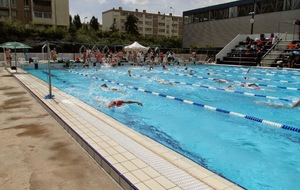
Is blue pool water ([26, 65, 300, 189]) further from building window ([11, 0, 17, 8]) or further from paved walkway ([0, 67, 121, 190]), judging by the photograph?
building window ([11, 0, 17, 8])

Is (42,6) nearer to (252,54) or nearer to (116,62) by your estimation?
(116,62)

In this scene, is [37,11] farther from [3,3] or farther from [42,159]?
[42,159]

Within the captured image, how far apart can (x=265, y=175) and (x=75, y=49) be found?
98.6ft

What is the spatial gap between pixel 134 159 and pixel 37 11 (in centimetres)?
4915

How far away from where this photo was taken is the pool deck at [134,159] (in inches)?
110

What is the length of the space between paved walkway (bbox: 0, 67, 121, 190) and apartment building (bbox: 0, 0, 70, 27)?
42912mm

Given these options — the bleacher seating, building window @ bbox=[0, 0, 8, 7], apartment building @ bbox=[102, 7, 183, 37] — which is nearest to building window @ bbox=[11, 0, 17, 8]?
building window @ bbox=[0, 0, 8, 7]

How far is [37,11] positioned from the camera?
150ft

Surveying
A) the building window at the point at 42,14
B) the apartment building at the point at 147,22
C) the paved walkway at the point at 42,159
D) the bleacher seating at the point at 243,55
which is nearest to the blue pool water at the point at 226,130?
the paved walkway at the point at 42,159

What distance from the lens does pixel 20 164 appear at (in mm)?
3396

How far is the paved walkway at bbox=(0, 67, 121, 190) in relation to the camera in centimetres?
295

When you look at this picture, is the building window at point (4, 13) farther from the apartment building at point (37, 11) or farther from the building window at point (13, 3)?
the building window at point (13, 3)

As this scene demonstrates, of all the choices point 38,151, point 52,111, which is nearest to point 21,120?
point 52,111

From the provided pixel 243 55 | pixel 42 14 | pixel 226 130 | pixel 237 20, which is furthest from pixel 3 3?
pixel 226 130
